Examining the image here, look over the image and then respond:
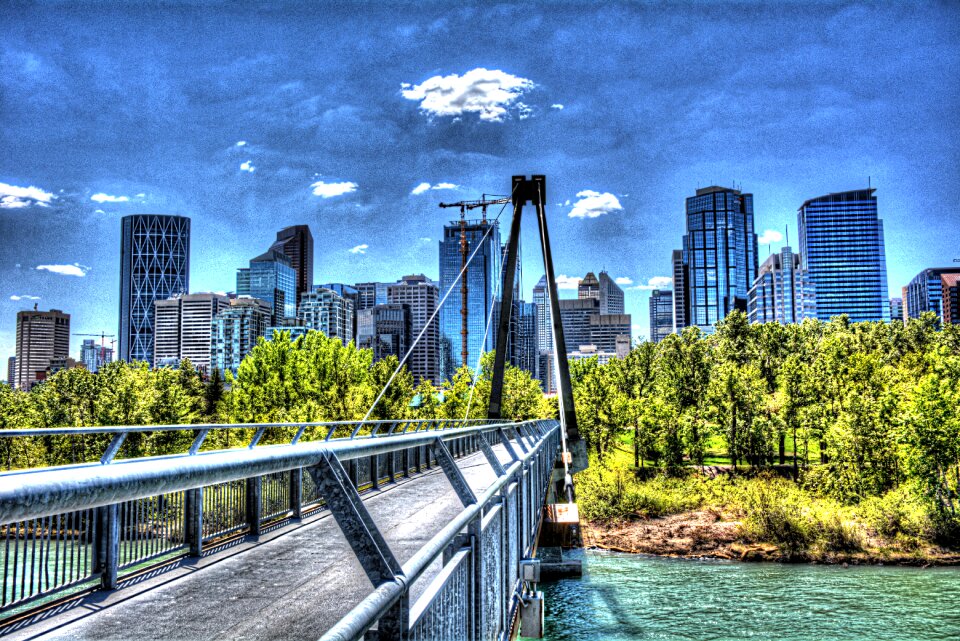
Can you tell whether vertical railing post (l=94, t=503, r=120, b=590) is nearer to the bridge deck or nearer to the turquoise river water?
the bridge deck

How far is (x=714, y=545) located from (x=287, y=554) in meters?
36.9

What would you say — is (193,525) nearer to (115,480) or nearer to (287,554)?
(287,554)

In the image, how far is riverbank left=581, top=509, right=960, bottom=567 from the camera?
1469 inches

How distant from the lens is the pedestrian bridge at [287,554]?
164cm

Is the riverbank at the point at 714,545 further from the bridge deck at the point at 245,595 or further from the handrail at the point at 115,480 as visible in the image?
the handrail at the point at 115,480

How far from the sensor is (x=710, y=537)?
4144 cm

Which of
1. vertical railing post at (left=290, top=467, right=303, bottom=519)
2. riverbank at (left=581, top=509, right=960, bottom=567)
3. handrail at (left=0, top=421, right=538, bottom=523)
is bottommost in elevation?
riverbank at (left=581, top=509, right=960, bottom=567)

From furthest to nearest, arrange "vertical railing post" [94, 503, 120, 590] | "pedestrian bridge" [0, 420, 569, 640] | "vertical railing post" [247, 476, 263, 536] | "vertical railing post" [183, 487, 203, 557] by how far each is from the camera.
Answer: "vertical railing post" [247, 476, 263, 536] → "vertical railing post" [183, 487, 203, 557] → "vertical railing post" [94, 503, 120, 590] → "pedestrian bridge" [0, 420, 569, 640]

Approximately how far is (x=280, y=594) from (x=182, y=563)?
251cm

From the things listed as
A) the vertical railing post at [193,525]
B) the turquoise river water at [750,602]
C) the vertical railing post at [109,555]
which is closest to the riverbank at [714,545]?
the turquoise river water at [750,602]

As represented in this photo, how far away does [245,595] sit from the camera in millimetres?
6777

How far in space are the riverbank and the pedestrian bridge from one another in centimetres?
3057

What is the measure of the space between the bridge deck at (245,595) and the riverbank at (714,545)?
3411 centimetres

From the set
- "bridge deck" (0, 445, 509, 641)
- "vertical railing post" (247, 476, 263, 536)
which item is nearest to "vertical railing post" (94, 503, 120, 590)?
"bridge deck" (0, 445, 509, 641)
